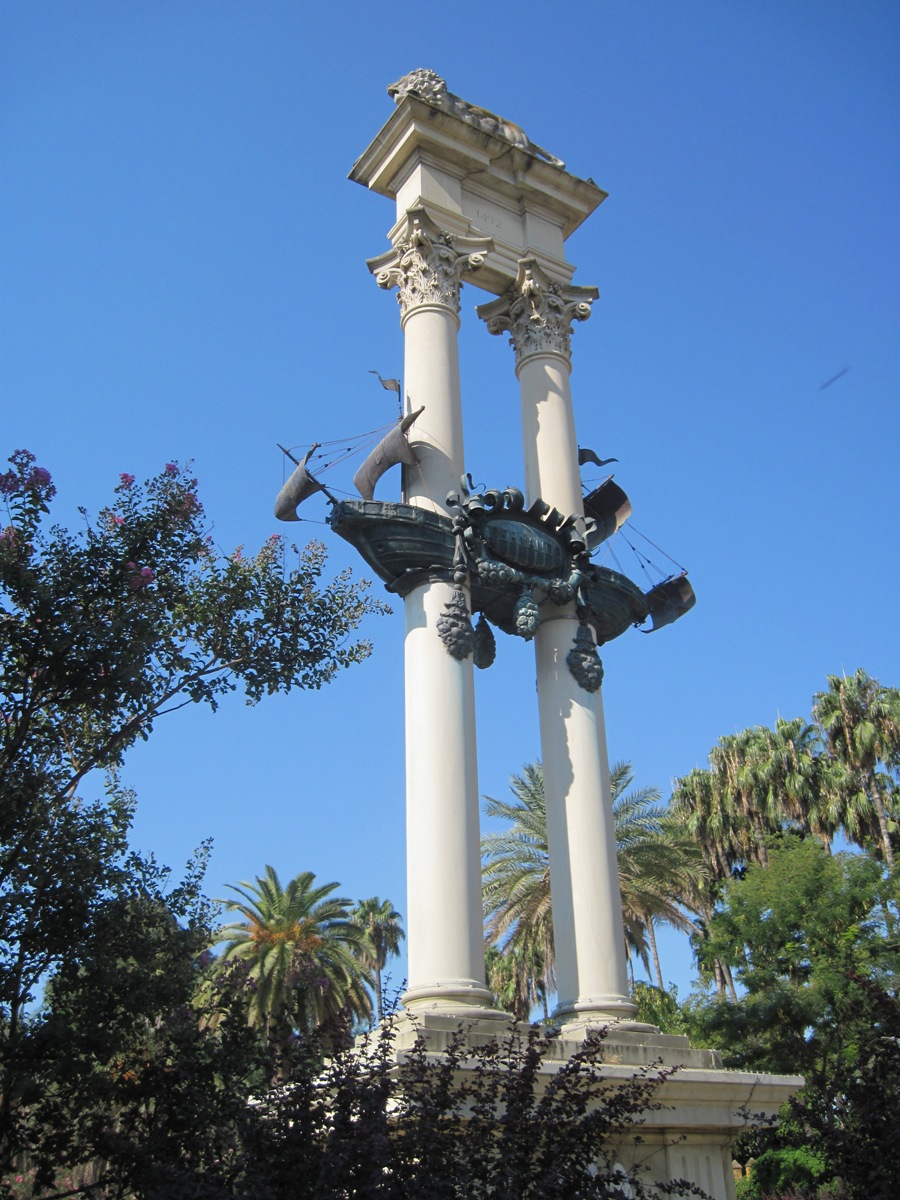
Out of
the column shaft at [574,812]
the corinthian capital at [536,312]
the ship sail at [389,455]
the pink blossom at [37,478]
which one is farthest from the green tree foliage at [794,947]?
the pink blossom at [37,478]

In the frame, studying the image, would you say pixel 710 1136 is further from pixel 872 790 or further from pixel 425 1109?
pixel 872 790

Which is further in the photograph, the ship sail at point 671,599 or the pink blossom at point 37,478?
the ship sail at point 671,599

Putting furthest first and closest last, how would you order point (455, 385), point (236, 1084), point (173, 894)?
point (455, 385) < point (173, 894) < point (236, 1084)

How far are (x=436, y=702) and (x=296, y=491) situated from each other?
2.85m

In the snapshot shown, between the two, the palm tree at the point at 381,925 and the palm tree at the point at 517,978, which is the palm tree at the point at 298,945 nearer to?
the palm tree at the point at 517,978

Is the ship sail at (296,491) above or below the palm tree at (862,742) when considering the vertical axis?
below

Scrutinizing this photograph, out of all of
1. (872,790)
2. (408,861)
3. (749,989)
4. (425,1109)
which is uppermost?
(872,790)

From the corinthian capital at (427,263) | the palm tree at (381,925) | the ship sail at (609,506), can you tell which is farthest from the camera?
the palm tree at (381,925)

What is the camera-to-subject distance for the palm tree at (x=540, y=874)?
92.2 feet

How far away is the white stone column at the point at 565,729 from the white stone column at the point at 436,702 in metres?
1.25

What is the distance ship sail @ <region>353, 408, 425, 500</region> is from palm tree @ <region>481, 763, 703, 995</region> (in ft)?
52.9

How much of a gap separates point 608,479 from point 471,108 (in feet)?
18.5

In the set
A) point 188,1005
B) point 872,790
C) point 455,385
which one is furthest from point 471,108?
point 872,790

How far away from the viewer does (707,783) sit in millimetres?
44938
